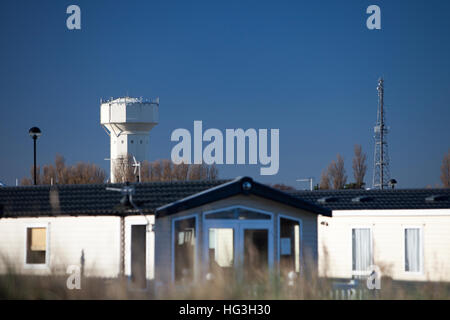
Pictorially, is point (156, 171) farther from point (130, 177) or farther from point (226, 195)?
point (226, 195)

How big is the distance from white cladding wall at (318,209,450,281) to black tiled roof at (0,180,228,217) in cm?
521

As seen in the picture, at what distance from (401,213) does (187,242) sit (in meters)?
8.05

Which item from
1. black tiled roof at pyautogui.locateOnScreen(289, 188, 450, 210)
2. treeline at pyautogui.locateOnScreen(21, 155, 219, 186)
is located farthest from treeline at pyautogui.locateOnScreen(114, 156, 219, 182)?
black tiled roof at pyautogui.locateOnScreen(289, 188, 450, 210)

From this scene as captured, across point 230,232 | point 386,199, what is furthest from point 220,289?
point 386,199

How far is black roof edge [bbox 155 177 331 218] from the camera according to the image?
21.1 m

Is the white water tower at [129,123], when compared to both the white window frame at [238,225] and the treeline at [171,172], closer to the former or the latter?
the treeline at [171,172]

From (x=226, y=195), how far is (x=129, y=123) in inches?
2726

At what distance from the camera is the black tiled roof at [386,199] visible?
90.0 feet

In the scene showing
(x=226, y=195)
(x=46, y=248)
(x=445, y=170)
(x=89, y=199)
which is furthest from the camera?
(x=445, y=170)

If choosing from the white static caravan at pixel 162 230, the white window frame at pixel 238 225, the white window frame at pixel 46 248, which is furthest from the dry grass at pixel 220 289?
the white window frame at pixel 46 248

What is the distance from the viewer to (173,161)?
79.9 m

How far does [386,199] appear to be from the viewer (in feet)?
93.1

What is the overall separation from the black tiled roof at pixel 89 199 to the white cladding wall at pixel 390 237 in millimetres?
5209

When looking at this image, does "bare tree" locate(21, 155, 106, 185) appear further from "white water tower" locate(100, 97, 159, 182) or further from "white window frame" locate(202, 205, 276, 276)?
"white window frame" locate(202, 205, 276, 276)
